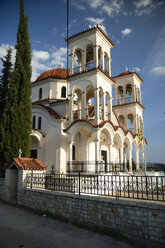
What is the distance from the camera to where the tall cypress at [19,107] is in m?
13.8

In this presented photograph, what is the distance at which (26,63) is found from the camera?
15.8 m

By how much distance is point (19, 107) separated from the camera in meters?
14.5

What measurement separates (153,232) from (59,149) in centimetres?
1218

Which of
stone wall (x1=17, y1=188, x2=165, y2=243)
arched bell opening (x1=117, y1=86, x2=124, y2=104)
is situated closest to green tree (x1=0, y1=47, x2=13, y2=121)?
stone wall (x1=17, y1=188, x2=165, y2=243)

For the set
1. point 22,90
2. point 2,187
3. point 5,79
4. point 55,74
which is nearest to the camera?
point 2,187

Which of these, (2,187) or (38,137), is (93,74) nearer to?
(38,137)

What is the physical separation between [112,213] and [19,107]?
10.9m

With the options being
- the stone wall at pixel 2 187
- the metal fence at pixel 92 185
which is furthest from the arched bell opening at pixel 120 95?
the stone wall at pixel 2 187

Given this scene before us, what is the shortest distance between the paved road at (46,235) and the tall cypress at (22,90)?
22.0ft

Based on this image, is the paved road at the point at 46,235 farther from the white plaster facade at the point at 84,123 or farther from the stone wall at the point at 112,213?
the white plaster facade at the point at 84,123

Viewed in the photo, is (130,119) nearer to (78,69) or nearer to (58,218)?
(78,69)

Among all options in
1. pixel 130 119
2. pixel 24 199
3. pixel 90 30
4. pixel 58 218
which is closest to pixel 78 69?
pixel 90 30

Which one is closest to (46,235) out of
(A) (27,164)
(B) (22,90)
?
(A) (27,164)

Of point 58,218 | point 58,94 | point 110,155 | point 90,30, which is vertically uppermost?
point 90,30
